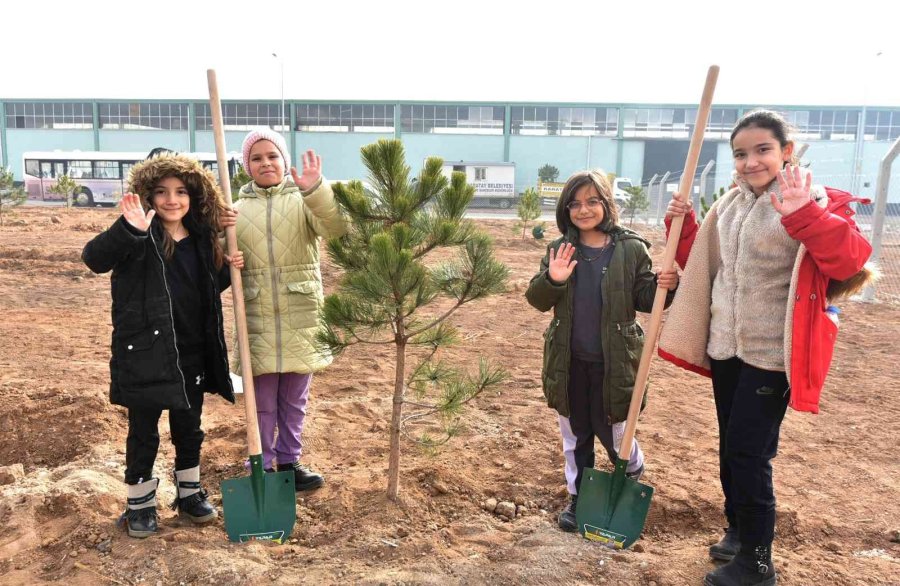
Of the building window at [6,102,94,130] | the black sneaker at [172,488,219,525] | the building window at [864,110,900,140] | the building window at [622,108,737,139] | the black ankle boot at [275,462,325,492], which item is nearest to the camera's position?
the black sneaker at [172,488,219,525]

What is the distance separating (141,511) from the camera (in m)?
2.62

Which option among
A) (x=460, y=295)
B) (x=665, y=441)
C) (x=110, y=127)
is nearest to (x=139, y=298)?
(x=460, y=295)

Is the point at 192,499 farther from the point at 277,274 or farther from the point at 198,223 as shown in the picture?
the point at 198,223

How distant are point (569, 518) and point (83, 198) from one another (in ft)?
90.3

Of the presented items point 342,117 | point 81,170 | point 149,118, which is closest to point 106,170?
point 81,170

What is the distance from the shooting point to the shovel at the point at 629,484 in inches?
97.4

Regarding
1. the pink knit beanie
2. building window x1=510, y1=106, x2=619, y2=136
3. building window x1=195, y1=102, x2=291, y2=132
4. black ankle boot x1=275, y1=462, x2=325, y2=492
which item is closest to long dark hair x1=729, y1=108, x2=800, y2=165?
the pink knit beanie

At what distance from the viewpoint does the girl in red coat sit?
2016 millimetres

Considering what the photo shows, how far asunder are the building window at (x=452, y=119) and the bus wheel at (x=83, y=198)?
16.6m

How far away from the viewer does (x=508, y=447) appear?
3.67m

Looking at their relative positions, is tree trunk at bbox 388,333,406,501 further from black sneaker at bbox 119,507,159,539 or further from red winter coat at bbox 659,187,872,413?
red winter coat at bbox 659,187,872,413

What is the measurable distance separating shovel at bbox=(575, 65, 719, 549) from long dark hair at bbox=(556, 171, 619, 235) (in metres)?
0.23

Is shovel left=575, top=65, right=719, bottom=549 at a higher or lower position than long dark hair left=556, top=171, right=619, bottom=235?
lower

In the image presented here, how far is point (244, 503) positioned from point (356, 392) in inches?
79.6
